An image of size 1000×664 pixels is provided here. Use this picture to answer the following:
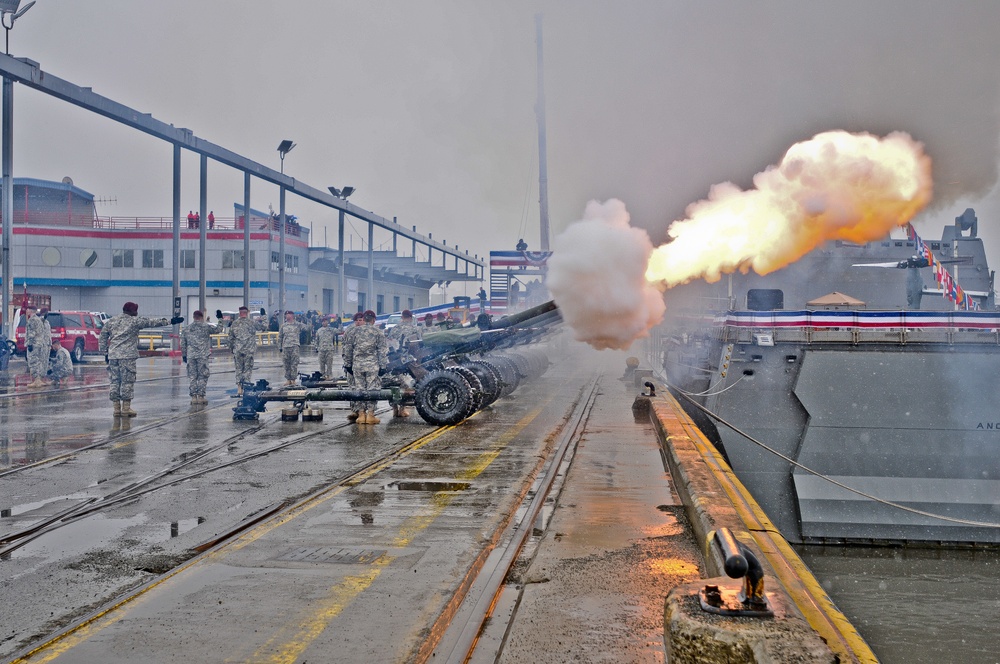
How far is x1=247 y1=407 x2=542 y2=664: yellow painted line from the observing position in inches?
188

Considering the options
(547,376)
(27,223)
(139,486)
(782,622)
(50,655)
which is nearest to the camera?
(782,622)

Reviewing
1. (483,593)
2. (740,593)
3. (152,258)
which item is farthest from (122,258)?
(740,593)

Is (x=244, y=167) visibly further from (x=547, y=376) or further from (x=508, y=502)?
(x=508, y=502)

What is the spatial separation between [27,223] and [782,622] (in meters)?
58.8

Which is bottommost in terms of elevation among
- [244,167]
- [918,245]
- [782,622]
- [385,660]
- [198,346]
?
[385,660]

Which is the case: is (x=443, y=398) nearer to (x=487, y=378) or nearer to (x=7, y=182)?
(x=487, y=378)

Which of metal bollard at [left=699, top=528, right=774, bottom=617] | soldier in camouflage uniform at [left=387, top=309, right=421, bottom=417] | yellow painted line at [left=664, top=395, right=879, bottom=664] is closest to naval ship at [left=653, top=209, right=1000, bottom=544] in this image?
yellow painted line at [left=664, top=395, right=879, bottom=664]

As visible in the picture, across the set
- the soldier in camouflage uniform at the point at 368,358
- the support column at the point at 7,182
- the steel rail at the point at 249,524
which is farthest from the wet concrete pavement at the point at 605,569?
the support column at the point at 7,182

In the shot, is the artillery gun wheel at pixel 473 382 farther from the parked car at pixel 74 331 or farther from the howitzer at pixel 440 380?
the parked car at pixel 74 331

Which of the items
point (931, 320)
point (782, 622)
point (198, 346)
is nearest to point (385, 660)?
point (782, 622)

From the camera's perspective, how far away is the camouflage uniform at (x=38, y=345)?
21172 mm

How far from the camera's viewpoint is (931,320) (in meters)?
14.4

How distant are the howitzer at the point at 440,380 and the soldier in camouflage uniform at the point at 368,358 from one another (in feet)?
0.98

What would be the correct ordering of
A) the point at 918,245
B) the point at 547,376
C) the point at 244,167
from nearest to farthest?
1. the point at 918,245
2. the point at 547,376
3. the point at 244,167
